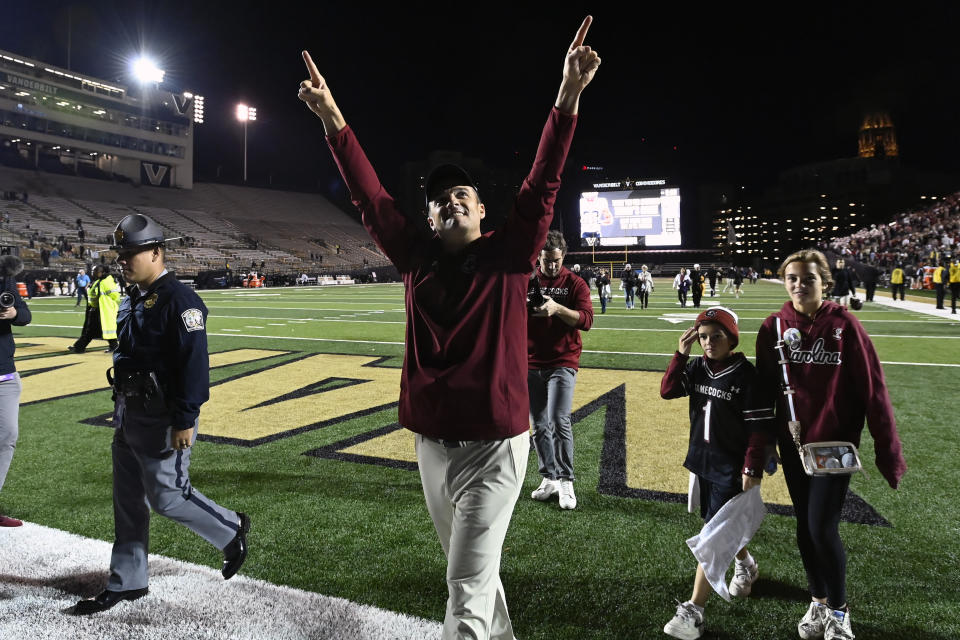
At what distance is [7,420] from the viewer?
372cm

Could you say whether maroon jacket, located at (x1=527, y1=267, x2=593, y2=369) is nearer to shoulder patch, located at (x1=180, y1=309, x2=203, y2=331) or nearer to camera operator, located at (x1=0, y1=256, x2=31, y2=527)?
shoulder patch, located at (x1=180, y1=309, x2=203, y2=331)

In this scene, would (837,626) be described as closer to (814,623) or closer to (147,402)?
(814,623)

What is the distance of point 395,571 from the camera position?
125 inches

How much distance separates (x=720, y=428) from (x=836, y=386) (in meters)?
0.49

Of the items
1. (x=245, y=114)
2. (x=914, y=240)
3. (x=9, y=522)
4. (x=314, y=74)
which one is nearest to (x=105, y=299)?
(x=9, y=522)

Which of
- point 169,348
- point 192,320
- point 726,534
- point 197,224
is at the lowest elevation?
point 726,534

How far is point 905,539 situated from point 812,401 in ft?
5.29

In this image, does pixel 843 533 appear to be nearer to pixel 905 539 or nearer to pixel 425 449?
pixel 905 539

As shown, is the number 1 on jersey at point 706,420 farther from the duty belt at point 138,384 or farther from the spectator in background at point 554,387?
the duty belt at point 138,384

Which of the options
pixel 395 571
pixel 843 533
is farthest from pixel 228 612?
pixel 843 533

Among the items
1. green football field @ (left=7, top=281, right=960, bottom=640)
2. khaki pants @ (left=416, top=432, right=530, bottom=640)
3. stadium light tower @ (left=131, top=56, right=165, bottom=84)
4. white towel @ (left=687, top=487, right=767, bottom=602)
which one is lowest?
green football field @ (left=7, top=281, right=960, bottom=640)

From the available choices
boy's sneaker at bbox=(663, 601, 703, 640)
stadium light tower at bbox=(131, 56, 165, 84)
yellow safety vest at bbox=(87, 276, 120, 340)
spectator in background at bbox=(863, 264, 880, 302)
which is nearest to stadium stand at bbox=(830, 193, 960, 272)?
spectator in background at bbox=(863, 264, 880, 302)

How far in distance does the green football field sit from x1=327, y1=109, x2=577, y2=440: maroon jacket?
1.20 m

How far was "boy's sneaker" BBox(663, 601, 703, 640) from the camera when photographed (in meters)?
2.60
